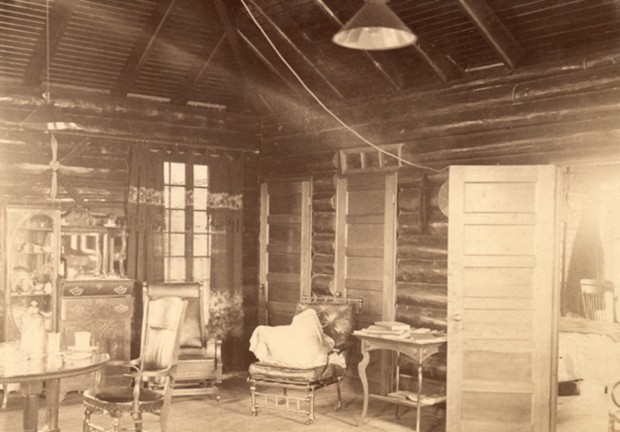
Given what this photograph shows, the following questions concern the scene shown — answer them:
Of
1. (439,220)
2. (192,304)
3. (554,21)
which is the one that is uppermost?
(554,21)

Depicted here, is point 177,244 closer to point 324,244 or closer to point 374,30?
point 324,244

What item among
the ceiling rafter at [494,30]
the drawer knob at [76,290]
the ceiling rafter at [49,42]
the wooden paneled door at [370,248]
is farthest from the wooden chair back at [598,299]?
the ceiling rafter at [49,42]

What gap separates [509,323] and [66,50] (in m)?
5.24

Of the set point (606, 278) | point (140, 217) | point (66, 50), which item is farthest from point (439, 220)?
point (606, 278)

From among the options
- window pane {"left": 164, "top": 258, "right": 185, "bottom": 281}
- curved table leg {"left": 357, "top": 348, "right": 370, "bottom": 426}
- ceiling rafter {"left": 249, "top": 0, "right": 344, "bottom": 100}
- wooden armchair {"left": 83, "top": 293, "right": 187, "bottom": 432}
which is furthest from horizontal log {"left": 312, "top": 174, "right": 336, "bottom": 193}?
wooden armchair {"left": 83, "top": 293, "right": 187, "bottom": 432}

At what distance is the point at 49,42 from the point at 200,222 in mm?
2763

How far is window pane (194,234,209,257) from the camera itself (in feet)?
29.2

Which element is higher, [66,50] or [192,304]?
[66,50]

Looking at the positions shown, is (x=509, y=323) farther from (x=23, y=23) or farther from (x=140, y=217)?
(x=23, y=23)

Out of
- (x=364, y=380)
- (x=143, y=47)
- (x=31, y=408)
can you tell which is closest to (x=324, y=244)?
(x=364, y=380)

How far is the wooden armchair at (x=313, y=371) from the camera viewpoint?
6785 mm

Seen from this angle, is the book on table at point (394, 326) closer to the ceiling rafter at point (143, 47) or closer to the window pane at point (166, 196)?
the window pane at point (166, 196)

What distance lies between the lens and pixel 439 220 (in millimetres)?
7105

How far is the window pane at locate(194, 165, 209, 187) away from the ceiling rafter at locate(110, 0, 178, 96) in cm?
126
